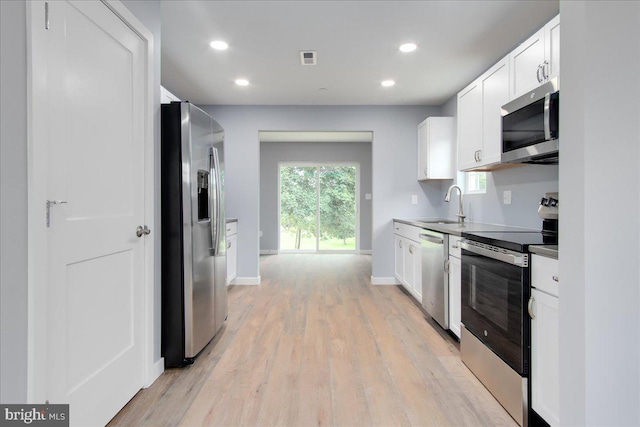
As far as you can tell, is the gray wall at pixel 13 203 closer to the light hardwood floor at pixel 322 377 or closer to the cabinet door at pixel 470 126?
the light hardwood floor at pixel 322 377

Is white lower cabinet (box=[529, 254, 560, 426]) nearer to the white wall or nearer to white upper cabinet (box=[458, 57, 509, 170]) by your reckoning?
the white wall

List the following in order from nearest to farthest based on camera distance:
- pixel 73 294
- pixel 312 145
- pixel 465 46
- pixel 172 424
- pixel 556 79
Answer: pixel 73 294 → pixel 172 424 → pixel 556 79 → pixel 465 46 → pixel 312 145

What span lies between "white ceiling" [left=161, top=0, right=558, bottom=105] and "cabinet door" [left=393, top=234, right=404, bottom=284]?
1.85m

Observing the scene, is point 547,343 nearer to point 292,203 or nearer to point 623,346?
point 623,346

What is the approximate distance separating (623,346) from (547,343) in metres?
0.38

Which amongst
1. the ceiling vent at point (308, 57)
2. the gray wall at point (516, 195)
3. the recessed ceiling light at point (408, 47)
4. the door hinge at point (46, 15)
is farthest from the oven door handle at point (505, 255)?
the door hinge at point (46, 15)

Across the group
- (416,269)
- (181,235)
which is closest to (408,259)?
(416,269)

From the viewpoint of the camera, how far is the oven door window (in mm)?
1601

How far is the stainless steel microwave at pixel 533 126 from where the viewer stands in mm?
1820

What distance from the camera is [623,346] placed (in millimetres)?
1109

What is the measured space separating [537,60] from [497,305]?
61.8 inches

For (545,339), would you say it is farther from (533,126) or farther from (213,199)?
(213,199)

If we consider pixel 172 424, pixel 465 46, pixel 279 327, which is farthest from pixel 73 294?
pixel 465 46

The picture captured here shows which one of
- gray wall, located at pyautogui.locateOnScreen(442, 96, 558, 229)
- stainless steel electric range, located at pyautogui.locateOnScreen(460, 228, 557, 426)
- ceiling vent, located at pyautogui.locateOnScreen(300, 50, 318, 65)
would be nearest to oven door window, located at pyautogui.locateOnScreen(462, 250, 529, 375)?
stainless steel electric range, located at pyautogui.locateOnScreen(460, 228, 557, 426)
